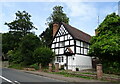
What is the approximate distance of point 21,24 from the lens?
4569 cm

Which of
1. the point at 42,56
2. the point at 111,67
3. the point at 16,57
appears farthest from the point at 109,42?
the point at 16,57

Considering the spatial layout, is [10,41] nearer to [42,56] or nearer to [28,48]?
[28,48]

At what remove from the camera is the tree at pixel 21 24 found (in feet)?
149

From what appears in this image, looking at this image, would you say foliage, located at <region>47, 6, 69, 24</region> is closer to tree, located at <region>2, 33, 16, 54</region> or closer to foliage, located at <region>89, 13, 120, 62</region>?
tree, located at <region>2, 33, 16, 54</region>

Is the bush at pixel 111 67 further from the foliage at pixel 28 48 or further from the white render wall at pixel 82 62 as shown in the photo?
the foliage at pixel 28 48

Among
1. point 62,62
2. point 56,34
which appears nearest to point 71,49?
point 62,62

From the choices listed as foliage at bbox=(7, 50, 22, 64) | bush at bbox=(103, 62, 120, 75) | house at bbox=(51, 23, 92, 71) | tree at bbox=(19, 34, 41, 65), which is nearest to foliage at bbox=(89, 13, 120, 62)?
bush at bbox=(103, 62, 120, 75)

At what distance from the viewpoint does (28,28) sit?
47031 millimetres

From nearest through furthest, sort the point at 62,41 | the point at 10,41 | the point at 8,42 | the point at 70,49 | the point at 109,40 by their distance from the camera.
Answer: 1. the point at 109,40
2. the point at 70,49
3. the point at 62,41
4. the point at 10,41
5. the point at 8,42

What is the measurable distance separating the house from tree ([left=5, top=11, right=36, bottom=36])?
1610 centimetres

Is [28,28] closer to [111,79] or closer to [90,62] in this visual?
[90,62]

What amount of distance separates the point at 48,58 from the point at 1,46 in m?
21.4

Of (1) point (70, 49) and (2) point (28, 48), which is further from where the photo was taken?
(2) point (28, 48)

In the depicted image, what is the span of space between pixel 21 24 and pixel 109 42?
3346 centimetres
